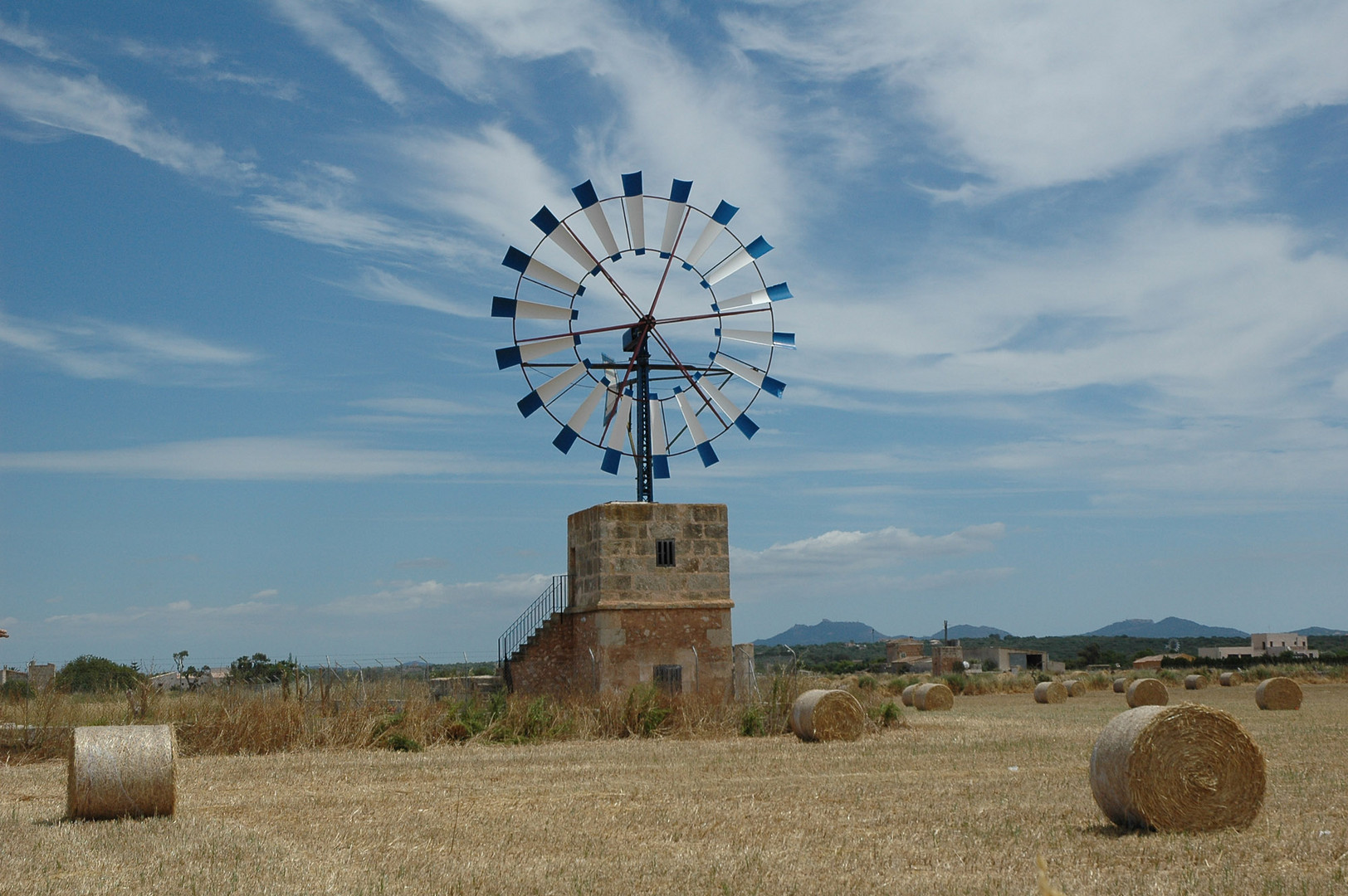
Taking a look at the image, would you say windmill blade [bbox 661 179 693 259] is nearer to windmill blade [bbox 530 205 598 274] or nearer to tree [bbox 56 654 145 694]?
windmill blade [bbox 530 205 598 274]

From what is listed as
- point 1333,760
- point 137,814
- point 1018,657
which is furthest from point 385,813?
point 1018,657

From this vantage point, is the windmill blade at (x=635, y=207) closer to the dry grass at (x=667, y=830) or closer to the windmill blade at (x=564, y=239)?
the windmill blade at (x=564, y=239)

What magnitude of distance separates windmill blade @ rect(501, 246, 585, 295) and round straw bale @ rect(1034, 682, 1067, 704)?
18411 mm

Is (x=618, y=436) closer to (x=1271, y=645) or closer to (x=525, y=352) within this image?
(x=525, y=352)

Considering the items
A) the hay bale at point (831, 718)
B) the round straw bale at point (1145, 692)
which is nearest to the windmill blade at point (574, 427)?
the hay bale at point (831, 718)

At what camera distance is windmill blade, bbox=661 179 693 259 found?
23547 mm

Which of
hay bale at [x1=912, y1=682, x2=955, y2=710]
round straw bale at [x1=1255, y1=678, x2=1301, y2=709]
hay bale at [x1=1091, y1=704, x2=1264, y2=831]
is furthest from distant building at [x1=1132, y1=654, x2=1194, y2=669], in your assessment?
hay bale at [x1=1091, y1=704, x2=1264, y2=831]

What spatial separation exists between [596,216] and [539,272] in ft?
4.96

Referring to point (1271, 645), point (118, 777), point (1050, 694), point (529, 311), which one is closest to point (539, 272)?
point (529, 311)

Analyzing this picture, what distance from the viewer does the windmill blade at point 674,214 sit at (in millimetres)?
23547

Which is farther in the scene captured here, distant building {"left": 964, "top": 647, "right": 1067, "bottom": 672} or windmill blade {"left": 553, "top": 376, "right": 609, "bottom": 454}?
distant building {"left": 964, "top": 647, "right": 1067, "bottom": 672}

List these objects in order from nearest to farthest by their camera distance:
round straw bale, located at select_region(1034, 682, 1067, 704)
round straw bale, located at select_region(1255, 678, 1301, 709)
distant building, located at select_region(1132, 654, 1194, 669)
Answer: round straw bale, located at select_region(1255, 678, 1301, 709)
round straw bale, located at select_region(1034, 682, 1067, 704)
distant building, located at select_region(1132, 654, 1194, 669)

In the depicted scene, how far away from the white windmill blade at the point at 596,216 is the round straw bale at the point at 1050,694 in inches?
726

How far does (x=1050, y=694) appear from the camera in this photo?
1347 inches
